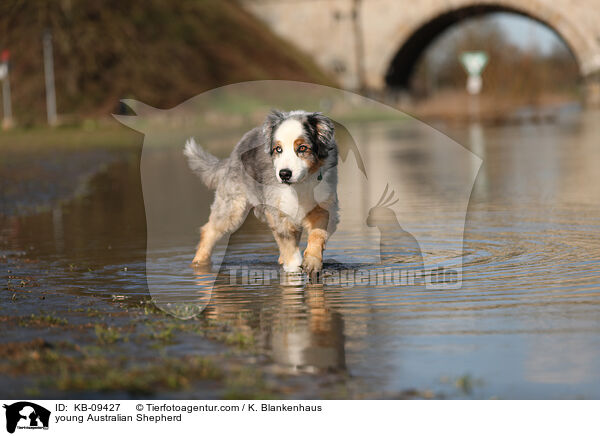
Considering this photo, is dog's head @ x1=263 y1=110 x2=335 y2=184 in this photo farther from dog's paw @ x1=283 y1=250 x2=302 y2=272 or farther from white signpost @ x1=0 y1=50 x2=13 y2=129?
white signpost @ x1=0 y1=50 x2=13 y2=129

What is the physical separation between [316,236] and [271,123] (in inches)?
38.0

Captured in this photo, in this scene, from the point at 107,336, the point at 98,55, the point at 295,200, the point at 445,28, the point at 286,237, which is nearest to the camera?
the point at 107,336

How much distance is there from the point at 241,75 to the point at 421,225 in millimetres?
50211

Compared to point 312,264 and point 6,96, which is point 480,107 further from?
point 312,264

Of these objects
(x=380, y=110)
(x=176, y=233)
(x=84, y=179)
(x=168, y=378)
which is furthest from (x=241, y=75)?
(x=168, y=378)

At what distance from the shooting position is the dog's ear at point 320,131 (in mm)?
7836

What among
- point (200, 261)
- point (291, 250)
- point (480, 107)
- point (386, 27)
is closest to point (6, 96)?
point (480, 107)

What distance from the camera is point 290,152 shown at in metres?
7.68

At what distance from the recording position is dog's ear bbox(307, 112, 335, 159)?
→ 7.84 m

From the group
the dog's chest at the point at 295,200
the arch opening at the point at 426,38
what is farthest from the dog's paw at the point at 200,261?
the arch opening at the point at 426,38
